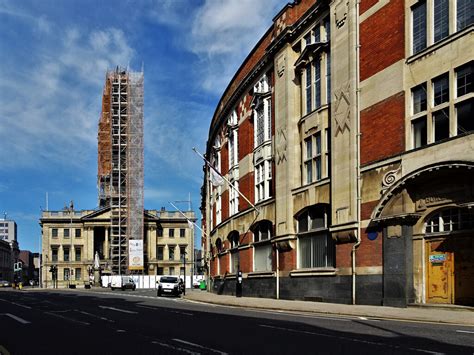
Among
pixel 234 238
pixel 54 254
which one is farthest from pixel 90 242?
pixel 234 238

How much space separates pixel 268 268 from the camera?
114ft

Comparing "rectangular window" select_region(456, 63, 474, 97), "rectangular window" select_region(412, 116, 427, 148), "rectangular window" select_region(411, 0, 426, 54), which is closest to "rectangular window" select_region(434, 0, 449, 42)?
"rectangular window" select_region(411, 0, 426, 54)

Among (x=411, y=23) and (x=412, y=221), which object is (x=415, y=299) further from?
(x=411, y=23)

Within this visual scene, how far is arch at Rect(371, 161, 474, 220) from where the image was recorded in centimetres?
1987

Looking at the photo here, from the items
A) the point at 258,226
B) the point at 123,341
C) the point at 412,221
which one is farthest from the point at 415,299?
the point at 258,226

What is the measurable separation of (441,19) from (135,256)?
72400 millimetres

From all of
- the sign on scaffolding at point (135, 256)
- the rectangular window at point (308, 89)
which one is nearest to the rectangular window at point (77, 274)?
the sign on scaffolding at point (135, 256)

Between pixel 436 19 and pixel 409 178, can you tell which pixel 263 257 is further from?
pixel 436 19

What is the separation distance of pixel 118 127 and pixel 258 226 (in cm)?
6776

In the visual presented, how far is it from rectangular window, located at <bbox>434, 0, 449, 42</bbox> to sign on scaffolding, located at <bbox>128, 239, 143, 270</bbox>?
7109 cm

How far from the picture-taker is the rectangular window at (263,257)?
114 ft

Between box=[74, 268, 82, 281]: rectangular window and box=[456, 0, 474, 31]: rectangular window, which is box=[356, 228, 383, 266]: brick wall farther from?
box=[74, 268, 82, 281]: rectangular window

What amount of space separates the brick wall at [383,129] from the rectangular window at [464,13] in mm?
3592

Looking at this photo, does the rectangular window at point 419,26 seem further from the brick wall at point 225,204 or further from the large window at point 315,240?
the brick wall at point 225,204
